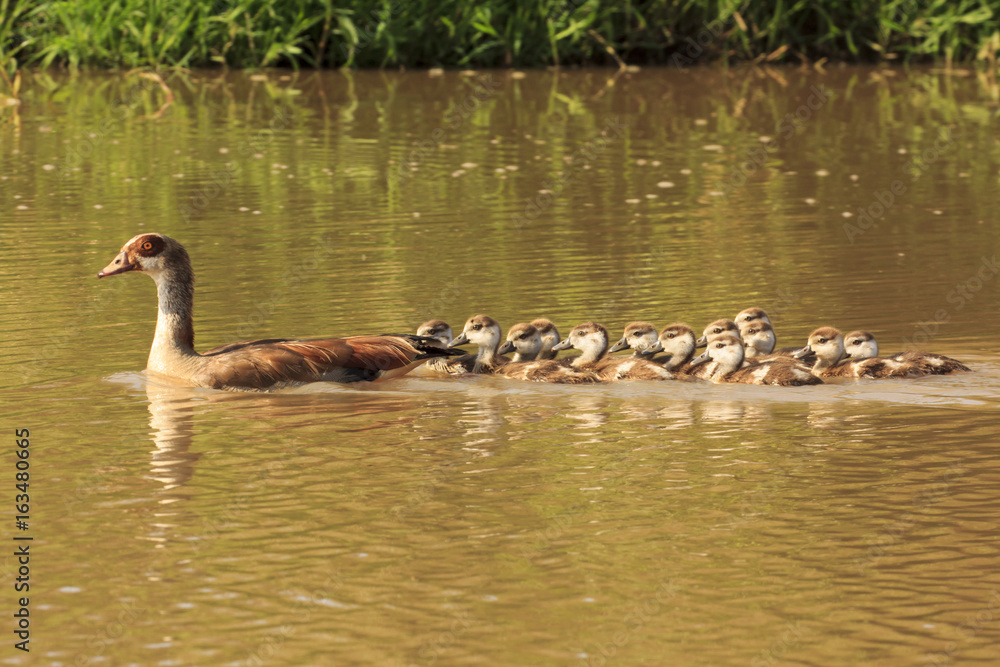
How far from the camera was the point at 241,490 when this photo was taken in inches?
298

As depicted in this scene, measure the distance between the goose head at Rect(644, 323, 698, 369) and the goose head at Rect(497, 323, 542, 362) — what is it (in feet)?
2.51

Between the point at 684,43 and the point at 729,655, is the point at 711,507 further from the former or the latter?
the point at 684,43

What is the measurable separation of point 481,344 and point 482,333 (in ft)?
0.35

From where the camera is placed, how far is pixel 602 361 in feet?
32.9

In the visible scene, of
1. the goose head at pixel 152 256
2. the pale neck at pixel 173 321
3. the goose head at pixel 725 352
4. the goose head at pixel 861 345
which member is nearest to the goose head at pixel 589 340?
the goose head at pixel 725 352

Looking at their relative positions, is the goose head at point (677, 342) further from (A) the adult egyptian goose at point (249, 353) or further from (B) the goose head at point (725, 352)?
(A) the adult egyptian goose at point (249, 353)

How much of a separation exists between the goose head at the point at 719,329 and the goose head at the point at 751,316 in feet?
1.04

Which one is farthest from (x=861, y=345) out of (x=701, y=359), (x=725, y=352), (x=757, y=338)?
(x=701, y=359)

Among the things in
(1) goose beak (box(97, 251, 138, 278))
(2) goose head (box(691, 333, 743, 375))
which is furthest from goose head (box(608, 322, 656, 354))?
(1) goose beak (box(97, 251, 138, 278))

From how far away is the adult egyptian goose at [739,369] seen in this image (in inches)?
376

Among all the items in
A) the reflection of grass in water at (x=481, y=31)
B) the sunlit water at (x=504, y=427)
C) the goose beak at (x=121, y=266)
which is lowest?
the sunlit water at (x=504, y=427)

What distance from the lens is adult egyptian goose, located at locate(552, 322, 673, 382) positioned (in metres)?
9.88

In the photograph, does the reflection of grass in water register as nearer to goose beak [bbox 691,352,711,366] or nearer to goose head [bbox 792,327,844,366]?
goose beak [bbox 691,352,711,366]

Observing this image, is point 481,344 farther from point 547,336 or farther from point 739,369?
point 739,369
